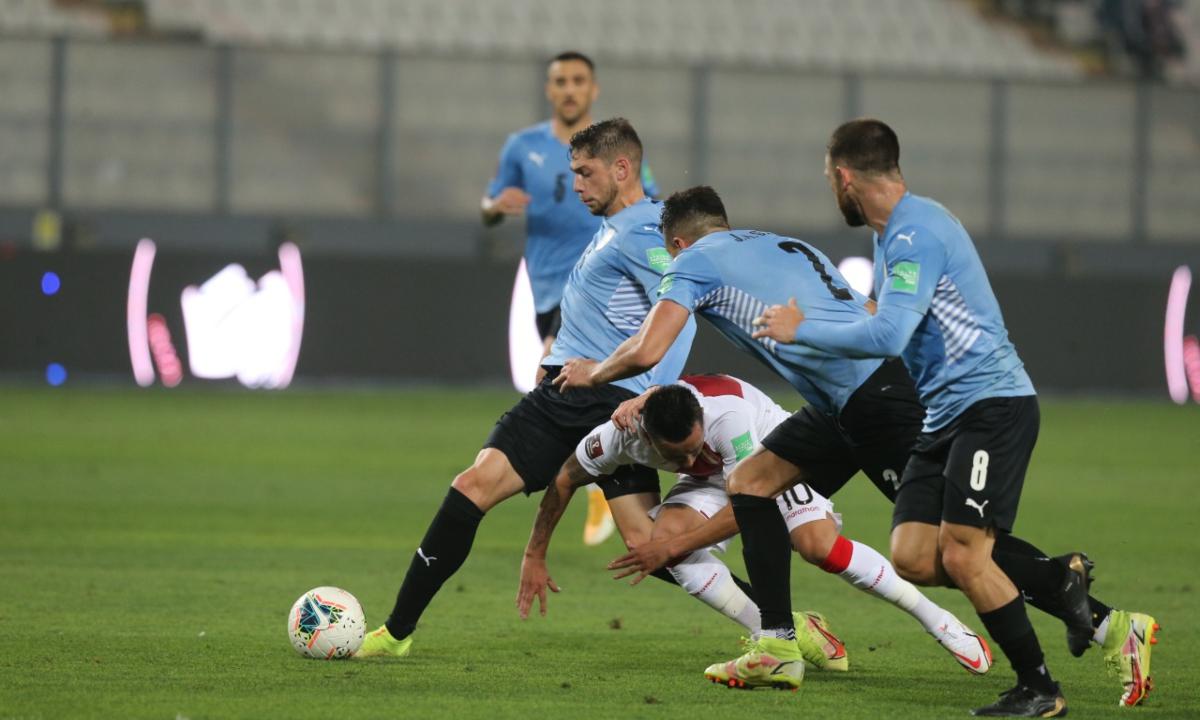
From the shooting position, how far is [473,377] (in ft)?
63.2

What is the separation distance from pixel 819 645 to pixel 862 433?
777mm

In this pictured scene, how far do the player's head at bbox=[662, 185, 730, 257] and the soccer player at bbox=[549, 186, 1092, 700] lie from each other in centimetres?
3

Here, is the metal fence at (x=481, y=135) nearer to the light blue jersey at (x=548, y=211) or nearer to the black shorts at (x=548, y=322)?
the light blue jersey at (x=548, y=211)

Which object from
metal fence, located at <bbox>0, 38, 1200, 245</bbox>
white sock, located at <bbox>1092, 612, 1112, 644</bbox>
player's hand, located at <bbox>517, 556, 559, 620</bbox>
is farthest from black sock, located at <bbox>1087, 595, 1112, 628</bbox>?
metal fence, located at <bbox>0, 38, 1200, 245</bbox>

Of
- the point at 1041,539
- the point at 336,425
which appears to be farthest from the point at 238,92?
the point at 1041,539

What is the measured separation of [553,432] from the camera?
6.32m

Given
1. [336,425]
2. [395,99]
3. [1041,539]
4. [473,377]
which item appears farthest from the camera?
[395,99]

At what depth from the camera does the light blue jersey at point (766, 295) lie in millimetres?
5707

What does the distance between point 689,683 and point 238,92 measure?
15.9 meters

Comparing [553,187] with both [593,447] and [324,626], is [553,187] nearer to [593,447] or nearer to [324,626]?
[593,447]

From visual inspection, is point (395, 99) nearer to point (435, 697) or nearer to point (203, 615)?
point (203, 615)

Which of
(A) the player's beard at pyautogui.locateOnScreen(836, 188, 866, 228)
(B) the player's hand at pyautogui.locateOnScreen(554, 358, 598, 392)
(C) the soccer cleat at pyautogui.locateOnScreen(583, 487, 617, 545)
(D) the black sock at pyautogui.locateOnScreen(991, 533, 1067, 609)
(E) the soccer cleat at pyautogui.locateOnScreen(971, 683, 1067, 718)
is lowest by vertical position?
(C) the soccer cleat at pyautogui.locateOnScreen(583, 487, 617, 545)

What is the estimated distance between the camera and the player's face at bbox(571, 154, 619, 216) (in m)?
6.48

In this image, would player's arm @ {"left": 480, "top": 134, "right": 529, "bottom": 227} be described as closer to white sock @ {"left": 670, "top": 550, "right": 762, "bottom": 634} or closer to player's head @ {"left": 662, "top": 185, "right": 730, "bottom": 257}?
player's head @ {"left": 662, "top": 185, "right": 730, "bottom": 257}
